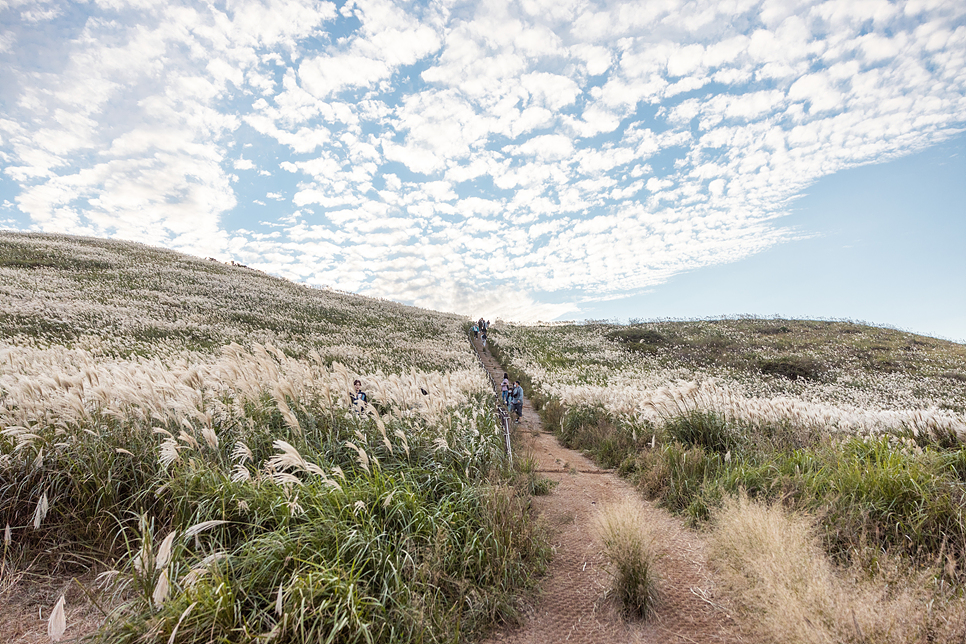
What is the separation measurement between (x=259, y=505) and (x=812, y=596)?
474 centimetres

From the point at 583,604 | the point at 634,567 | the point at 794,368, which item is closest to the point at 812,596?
the point at 634,567

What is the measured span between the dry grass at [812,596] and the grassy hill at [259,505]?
2050 millimetres

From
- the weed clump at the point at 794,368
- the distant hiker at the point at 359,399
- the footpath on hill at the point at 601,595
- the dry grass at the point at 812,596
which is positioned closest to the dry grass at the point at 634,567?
the footpath on hill at the point at 601,595

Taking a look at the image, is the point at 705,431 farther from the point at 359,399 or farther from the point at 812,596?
the point at 359,399

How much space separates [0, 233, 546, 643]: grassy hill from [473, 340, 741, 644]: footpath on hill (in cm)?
32

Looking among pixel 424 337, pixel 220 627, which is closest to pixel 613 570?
pixel 220 627

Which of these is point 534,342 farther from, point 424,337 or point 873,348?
point 873,348

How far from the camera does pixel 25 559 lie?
391 centimetres

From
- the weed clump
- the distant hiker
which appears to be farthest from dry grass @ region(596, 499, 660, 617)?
the weed clump

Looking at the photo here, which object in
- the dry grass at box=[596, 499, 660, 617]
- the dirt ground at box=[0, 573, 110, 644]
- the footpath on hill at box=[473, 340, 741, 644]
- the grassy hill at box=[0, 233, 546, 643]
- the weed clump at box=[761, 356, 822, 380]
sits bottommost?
the weed clump at box=[761, 356, 822, 380]

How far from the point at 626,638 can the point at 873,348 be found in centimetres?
3898

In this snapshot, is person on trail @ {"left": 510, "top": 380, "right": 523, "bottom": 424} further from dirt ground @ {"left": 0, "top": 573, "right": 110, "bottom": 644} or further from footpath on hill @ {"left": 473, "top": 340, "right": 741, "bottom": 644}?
dirt ground @ {"left": 0, "top": 573, "right": 110, "bottom": 644}

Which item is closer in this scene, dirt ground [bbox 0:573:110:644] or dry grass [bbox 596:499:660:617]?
dirt ground [bbox 0:573:110:644]

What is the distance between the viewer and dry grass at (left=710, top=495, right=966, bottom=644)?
2.66m
